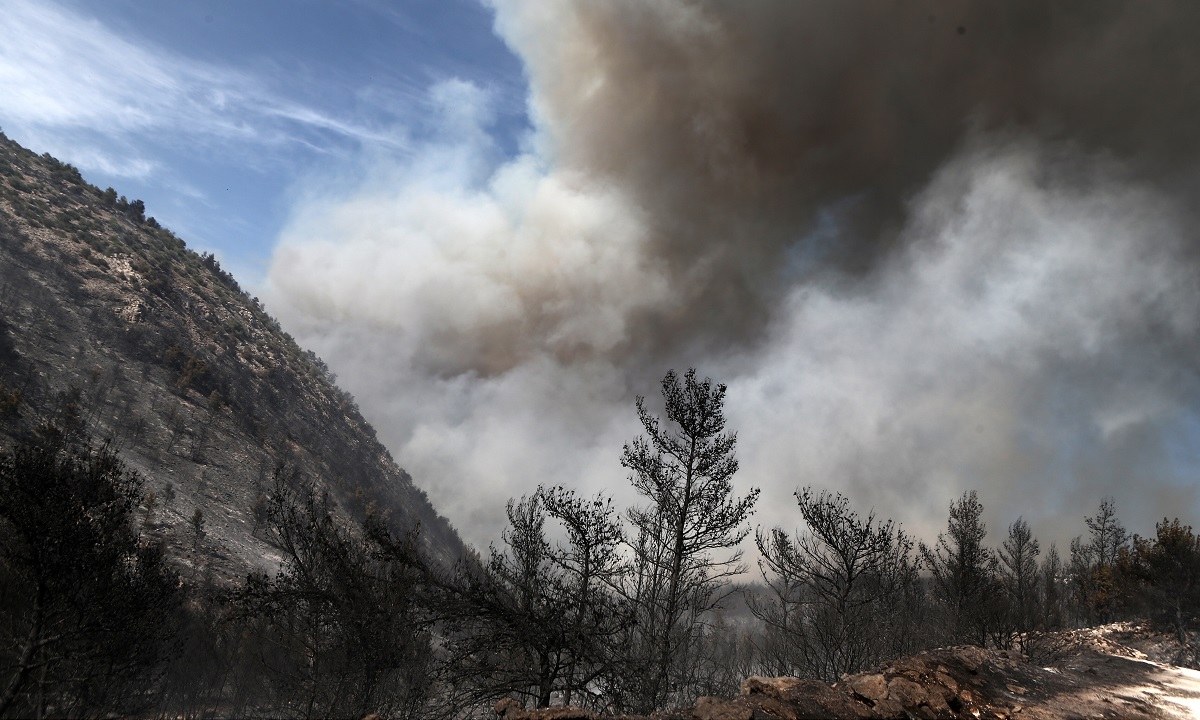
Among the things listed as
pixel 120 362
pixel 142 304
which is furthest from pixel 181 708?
pixel 142 304

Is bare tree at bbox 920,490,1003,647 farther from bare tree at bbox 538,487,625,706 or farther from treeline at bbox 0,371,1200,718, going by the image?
bare tree at bbox 538,487,625,706

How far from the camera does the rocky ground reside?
320 inches

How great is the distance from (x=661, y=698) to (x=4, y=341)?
2877 inches

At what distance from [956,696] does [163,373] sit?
9219 centimetres

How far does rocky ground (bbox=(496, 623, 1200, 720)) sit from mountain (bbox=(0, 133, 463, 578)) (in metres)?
31.0

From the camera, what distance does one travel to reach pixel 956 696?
9.40m

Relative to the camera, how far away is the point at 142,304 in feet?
272

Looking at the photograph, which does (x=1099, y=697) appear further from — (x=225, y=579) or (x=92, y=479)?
(x=225, y=579)

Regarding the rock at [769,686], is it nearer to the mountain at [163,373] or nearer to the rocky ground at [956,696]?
the rocky ground at [956,696]

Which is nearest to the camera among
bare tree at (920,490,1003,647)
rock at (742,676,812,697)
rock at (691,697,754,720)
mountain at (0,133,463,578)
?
rock at (691,697,754,720)

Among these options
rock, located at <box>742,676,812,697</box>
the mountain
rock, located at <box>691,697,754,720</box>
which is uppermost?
the mountain

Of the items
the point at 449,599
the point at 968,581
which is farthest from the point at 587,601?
Result: the point at 968,581

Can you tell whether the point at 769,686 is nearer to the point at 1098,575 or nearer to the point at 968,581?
the point at 968,581

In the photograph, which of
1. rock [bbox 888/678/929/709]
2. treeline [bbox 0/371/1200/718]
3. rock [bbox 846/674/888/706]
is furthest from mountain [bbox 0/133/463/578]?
rock [bbox 888/678/929/709]
